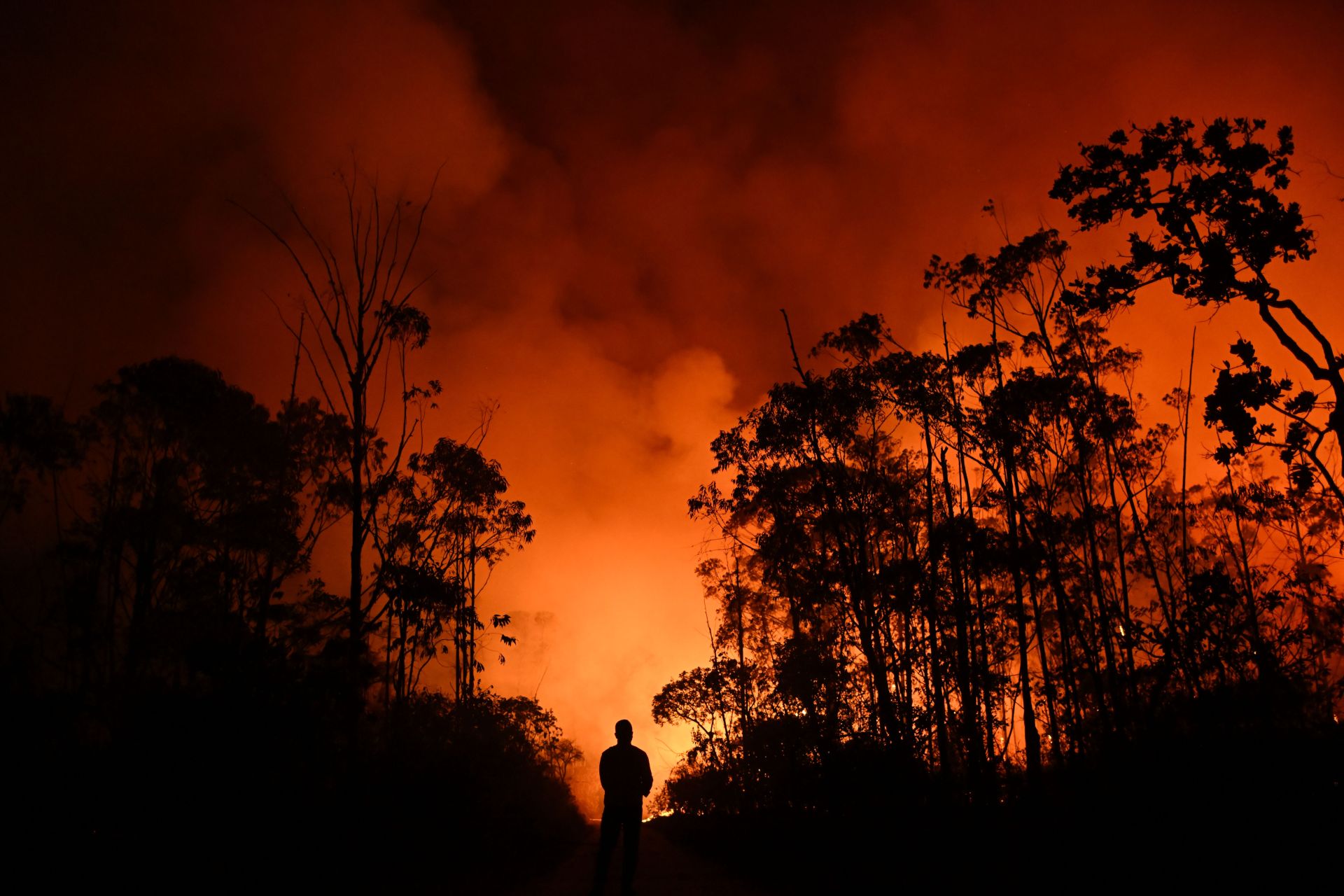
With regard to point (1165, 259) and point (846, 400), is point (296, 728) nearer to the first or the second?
point (1165, 259)

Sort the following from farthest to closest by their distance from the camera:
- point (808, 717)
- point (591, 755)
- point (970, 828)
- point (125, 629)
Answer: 1. point (591, 755)
2. point (808, 717)
3. point (125, 629)
4. point (970, 828)

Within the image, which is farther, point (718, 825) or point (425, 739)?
point (718, 825)

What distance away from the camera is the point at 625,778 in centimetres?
690

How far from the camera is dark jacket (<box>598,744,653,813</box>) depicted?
6871 millimetres

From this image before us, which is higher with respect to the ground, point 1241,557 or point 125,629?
point 1241,557

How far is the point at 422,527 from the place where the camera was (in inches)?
→ 820

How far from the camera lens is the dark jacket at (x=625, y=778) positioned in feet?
22.5

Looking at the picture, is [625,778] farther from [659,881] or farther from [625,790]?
[659,881]

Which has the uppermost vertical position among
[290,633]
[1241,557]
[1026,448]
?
[1026,448]

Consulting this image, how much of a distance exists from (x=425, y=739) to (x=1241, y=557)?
81.3 feet

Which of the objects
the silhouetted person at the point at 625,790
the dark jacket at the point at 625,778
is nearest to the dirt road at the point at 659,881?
the silhouetted person at the point at 625,790

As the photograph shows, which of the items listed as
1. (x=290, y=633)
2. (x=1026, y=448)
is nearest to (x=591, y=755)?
(x=1026, y=448)

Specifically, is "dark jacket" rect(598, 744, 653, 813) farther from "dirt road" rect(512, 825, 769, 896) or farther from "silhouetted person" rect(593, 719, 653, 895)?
"dirt road" rect(512, 825, 769, 896)

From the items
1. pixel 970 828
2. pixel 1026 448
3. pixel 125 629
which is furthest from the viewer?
pixel 1026 448
